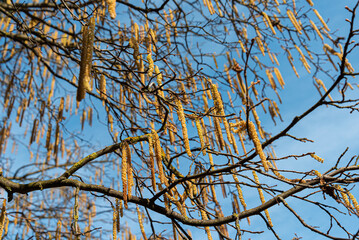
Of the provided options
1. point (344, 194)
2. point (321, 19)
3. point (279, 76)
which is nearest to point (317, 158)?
point (344, 194)

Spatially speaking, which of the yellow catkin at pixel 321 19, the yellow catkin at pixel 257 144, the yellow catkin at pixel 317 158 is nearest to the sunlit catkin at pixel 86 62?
the yellow catkin at pixel 257 144

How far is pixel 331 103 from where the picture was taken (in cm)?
134

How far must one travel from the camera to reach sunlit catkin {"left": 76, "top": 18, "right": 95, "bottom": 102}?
89 cm

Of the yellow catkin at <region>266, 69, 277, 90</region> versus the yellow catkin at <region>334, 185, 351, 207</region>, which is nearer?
the yellow catkin at <region>334, 185, 351, 207</region>

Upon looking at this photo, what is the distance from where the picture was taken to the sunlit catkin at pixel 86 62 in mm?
885

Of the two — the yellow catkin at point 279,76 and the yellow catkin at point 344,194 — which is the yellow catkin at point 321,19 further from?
the yellow catkin at point 344,194

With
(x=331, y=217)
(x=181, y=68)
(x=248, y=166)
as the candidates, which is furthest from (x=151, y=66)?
(x=181, y=68)

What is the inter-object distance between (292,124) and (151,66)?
78cm

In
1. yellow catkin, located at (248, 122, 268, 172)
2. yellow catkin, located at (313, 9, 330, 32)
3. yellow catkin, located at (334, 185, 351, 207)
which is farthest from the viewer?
yellow catkin, located at (313, 9, 330, 32)

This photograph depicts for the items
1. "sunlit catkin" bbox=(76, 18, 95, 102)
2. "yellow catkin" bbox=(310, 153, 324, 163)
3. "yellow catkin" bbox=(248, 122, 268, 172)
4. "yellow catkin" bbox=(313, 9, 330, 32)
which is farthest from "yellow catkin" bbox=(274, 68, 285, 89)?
"sunlit catkin" bbox=(76, 18, 95, 102)

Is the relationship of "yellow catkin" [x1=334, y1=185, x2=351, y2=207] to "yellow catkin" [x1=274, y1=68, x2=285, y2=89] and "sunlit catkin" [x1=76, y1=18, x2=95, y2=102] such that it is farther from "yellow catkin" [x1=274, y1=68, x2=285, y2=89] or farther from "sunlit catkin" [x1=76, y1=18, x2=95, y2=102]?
"yellow catkin" [x1=274, y1=68, x2=285, y2=89]

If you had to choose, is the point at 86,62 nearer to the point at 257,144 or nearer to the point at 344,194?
the point at 257,144

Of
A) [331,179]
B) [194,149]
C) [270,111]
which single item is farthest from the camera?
[270,111]

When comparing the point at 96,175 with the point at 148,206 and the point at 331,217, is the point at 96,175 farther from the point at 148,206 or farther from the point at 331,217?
the point at 331,217
